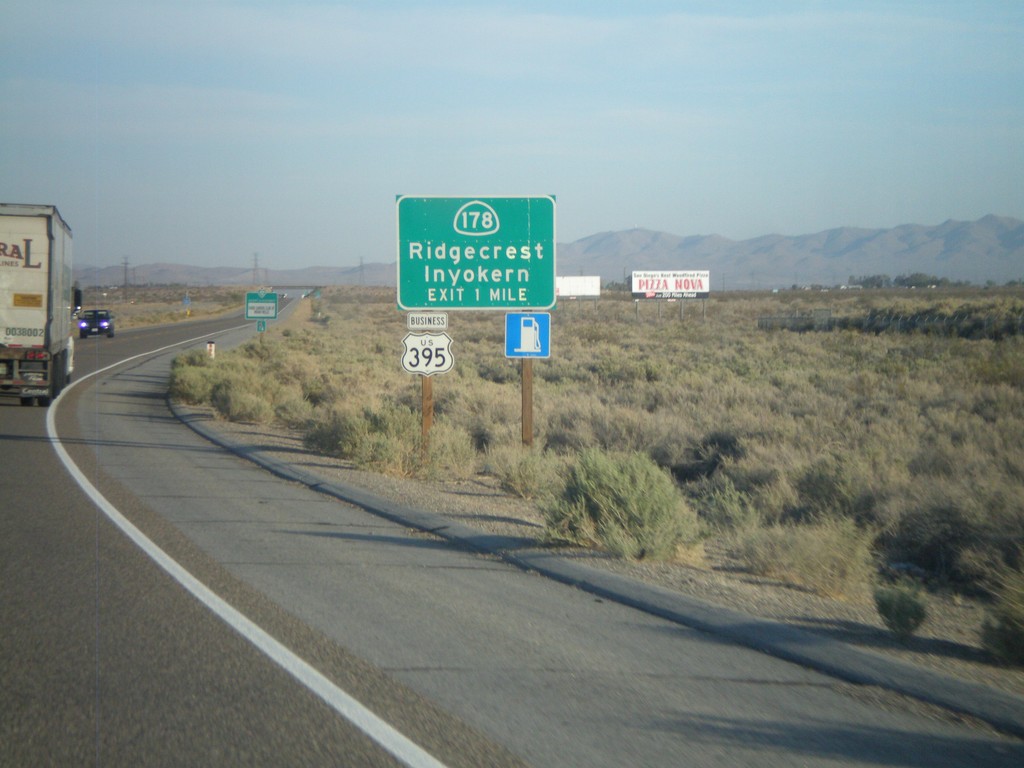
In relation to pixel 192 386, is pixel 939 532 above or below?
below

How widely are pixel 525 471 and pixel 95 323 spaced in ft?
177

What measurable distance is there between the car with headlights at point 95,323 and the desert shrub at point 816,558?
57.9 meters

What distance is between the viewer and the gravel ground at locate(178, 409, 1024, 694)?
6.23m

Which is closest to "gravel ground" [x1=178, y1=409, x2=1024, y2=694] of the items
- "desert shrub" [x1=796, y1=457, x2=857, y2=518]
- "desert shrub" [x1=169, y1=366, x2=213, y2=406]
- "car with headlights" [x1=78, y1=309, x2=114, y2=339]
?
"desert shrub" [x1=796, y1=457, x2=857, y2=518]

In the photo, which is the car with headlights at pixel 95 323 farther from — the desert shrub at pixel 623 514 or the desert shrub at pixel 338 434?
the desert shrub at pixel 623 514

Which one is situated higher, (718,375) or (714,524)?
(718,375)

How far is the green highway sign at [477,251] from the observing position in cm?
1600

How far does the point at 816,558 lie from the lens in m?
8.68

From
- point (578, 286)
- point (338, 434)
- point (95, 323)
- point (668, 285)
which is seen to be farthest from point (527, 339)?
point (578, 286)

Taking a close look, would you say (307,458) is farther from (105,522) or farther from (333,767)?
(333,767)

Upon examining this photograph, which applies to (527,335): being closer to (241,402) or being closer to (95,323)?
(241,402)

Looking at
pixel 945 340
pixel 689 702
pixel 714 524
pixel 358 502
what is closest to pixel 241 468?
pixel 358 502

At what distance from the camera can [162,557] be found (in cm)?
869

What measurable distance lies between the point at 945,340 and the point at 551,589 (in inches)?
1462
